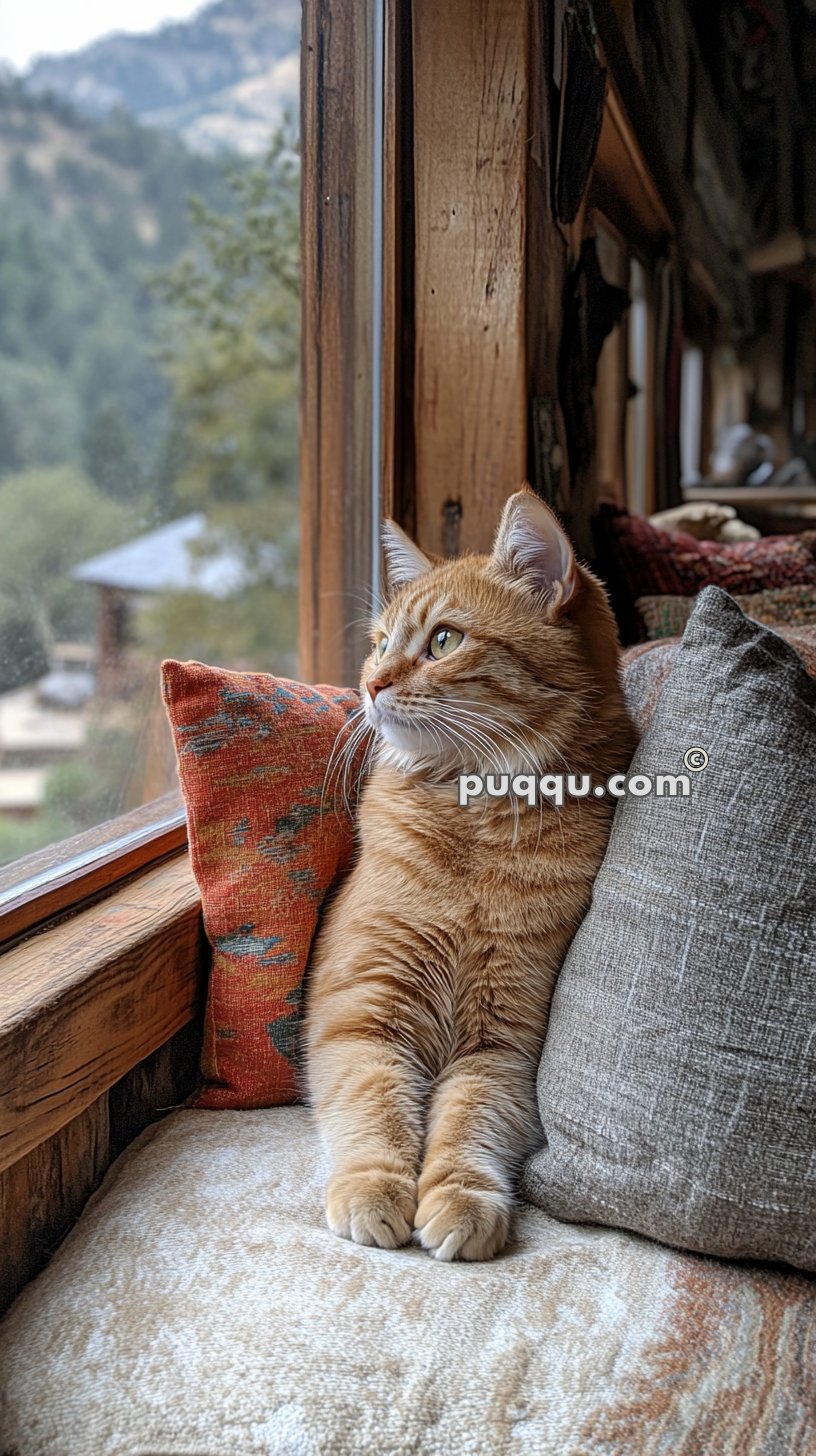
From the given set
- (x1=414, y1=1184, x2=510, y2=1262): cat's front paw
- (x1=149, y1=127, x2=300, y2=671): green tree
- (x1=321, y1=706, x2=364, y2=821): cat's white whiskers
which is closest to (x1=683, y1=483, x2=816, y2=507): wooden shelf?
(x1=149, y1=127, x2=300, y2=671): green tree

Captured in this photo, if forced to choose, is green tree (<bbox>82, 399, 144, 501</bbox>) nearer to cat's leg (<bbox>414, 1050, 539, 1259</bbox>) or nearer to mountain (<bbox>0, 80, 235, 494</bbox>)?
mountain (<bbox>0, 80, 235, 494</bbox>)

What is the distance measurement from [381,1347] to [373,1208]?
162mm

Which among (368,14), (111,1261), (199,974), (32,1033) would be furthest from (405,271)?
(111,1261)

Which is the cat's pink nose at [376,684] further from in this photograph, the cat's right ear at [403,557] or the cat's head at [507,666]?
the cat's right ear at [403,557]

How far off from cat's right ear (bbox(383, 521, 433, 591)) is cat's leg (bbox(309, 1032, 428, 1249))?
0.63m

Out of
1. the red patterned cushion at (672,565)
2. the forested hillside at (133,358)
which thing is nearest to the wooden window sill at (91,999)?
the forested hillside at (133,358)

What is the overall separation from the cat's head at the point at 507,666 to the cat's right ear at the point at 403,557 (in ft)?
0.45

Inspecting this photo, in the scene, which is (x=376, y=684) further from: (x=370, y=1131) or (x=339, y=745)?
(x=370, y=1131)

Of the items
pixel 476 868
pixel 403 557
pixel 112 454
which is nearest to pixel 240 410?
pixel 112 454

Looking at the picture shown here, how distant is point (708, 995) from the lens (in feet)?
3.43

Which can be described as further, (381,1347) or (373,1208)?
(373,1208)

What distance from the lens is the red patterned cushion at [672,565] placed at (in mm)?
1947

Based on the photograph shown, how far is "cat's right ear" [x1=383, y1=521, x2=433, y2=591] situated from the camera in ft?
4.85

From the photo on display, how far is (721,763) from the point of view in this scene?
43.6 inches
